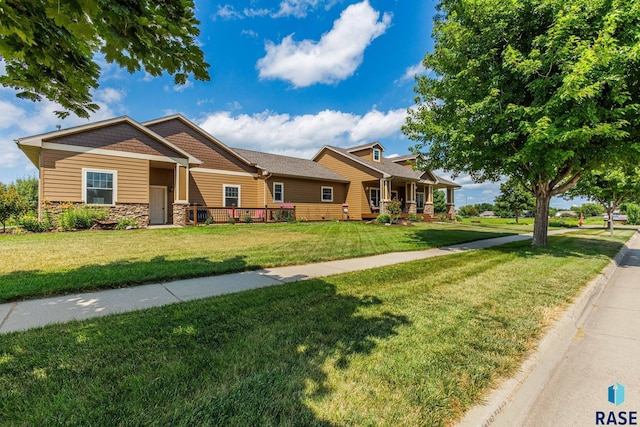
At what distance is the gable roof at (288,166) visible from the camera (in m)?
19.8

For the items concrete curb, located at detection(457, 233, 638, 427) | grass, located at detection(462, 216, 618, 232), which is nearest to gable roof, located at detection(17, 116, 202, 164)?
concrete curb, located at detection(457, 233, 638, 427)

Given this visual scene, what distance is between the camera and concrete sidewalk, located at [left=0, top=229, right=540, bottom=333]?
3467mm

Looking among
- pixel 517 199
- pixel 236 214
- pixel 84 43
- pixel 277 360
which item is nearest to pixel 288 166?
pixel 236 214

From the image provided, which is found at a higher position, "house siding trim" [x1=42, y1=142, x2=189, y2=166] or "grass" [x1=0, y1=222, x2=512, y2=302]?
"house siding trim" [x1=42, y1=142, x2=189, y2=166]

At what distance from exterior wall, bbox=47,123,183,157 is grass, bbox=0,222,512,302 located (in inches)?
198

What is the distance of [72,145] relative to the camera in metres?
12.7

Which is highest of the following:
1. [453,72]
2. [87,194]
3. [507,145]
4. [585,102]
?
[453,72]

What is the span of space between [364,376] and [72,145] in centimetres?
1603

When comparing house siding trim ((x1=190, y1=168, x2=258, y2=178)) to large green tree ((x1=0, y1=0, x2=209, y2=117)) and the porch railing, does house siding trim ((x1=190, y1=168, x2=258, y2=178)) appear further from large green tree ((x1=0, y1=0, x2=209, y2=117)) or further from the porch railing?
large green tree ((x1=0, y1=0, x2=209, y2=117))

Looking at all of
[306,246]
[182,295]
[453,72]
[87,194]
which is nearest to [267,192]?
[87,194]

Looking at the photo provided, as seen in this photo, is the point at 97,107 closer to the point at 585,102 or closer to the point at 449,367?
the point at 449,367

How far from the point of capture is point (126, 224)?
1300cm

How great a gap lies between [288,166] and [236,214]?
6.26 meters

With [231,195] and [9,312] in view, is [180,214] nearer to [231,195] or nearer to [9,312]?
[231,195]
